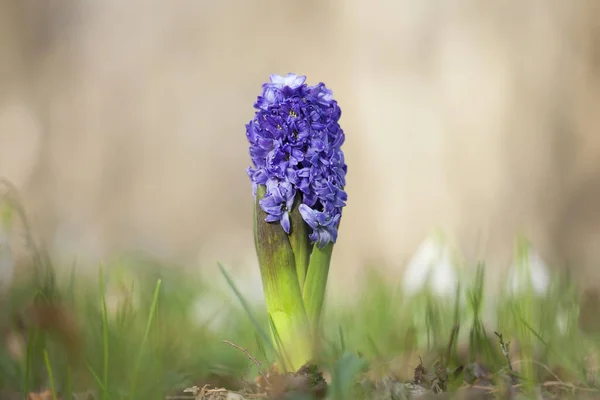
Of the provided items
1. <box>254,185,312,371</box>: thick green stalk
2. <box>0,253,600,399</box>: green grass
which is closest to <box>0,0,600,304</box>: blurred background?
<box>0,253,600,399</box>: green grass

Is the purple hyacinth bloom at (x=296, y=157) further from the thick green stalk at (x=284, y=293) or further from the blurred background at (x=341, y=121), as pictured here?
the blurred background at (x=341, y=121)

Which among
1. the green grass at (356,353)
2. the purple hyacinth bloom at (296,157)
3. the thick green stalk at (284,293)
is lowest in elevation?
the green grass at (356,353)

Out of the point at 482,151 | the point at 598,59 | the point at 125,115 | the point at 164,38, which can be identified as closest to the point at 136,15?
the point at 164,38

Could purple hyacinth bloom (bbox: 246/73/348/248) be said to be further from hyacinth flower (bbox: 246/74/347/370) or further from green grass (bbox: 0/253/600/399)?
green grass (bbox: 0/253/600/399)

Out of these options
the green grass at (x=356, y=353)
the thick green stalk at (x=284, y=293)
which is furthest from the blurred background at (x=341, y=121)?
the thick green stalk at (x=284, y=293)

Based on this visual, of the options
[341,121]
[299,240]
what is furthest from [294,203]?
[341,121]

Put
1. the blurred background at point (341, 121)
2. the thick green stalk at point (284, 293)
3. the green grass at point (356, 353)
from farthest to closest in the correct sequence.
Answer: the blurred background at point (341, 121), the thick green stalk at point (284, 293), the green grass at point (356, 353)
